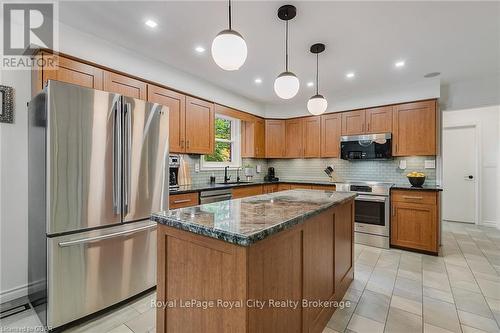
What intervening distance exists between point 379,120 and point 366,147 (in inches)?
20.5

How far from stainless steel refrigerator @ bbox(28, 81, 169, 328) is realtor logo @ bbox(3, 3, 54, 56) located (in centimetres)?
63

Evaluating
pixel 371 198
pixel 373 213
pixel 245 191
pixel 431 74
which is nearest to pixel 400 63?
pixel 431 74

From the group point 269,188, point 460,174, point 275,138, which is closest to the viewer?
point 269,188

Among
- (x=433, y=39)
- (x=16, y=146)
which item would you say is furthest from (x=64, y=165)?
(x=433, y=39)

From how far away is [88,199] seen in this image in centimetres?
196

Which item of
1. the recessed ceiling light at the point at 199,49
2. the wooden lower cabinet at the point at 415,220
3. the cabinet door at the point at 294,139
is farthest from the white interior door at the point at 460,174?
the recessed ceiling light at the point at 199,49

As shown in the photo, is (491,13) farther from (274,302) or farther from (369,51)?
(274,302)

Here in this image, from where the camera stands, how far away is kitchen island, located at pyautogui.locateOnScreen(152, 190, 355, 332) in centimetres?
108

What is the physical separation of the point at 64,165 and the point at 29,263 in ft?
4.13

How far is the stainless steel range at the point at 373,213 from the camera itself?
3.79 meters

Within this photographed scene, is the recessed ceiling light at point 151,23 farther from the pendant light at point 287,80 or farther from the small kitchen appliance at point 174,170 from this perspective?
the small kitchen appliance at point 174,170

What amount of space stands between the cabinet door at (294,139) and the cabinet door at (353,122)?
0.94 m

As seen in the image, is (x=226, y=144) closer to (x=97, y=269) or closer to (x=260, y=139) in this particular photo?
(x=260, y=139)

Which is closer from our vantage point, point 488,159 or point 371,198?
point 371,198
